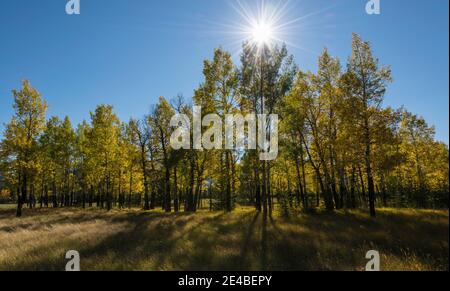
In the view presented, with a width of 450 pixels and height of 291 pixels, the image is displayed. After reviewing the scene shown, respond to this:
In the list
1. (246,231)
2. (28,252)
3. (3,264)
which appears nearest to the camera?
(3,264)

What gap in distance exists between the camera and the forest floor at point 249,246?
837 cm

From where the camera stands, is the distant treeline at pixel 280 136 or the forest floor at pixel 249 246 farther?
the distant treeline at pixel 280 136

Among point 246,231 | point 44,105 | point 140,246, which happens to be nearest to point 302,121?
point 246,231

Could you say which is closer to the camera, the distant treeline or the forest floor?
the forest floor

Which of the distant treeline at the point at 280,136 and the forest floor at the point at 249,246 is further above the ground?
the distant treeline at the point at 280,136

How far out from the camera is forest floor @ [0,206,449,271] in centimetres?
837

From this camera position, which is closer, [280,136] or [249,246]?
[249,246]

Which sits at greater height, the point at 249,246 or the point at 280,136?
the point at 280,136

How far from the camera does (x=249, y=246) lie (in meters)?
10.5

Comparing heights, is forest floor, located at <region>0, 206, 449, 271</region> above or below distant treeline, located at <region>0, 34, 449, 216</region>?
below

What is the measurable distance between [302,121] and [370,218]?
9.83m

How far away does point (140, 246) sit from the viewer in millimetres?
10875

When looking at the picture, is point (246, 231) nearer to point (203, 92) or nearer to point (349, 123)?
point (349, 123)
